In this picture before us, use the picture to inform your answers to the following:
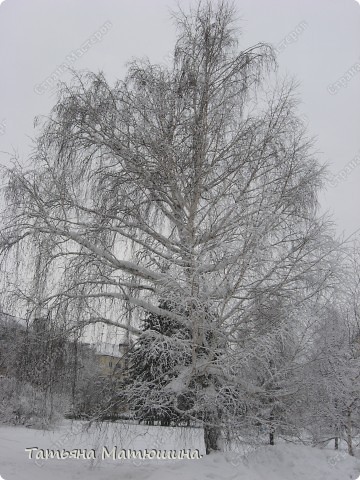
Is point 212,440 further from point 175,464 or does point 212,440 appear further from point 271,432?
point 271,432

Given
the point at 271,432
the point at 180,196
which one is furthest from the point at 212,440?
the point at 180,196

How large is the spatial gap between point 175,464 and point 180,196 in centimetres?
423

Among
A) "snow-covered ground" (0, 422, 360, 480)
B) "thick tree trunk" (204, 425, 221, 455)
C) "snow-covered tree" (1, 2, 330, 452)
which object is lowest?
"snow-covered ground" (0, 422, 360, 480)

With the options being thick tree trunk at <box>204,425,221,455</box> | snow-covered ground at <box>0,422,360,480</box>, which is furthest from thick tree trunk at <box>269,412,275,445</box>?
thick tree trunk at <box>204,425,221,455</box>

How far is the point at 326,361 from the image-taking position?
671 cm

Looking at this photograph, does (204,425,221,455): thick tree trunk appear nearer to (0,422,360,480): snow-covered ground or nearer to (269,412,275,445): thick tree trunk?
(0,422,360,480): snow-covered ground

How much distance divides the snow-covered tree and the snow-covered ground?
1.78 ft

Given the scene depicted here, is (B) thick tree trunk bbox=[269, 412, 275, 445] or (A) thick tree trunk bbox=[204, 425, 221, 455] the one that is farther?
(A) thick tree trunk bbox=[204, 425, 221, 455]

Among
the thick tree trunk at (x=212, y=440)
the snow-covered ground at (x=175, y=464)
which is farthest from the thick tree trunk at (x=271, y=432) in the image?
the thick tree trunk at (x=212, y=440)

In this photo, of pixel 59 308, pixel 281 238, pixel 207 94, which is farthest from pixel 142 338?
pixel 207 94

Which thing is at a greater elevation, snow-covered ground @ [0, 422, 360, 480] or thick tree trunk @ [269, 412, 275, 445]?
thick tree trunk @ [269, 412, 275, 445]

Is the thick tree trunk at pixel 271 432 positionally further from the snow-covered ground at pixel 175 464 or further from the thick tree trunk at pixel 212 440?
the thick tree trunk at pixel 212 440

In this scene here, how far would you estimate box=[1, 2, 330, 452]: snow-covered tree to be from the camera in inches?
259

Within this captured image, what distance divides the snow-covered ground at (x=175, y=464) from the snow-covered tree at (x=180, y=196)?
21.4 inches
